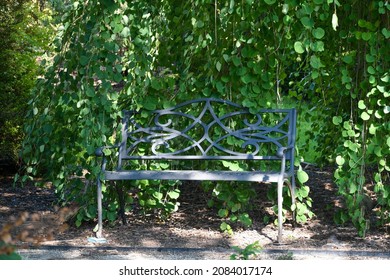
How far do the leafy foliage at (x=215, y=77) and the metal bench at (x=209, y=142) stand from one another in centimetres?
8

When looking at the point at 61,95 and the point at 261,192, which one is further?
the point at 261,192

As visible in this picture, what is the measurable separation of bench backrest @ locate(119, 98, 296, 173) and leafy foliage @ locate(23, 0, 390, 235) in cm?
8

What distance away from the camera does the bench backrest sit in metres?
4.11

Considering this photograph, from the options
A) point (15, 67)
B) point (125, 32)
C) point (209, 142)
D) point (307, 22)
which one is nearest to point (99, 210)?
point (209, 142)

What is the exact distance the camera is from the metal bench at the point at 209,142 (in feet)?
13.0

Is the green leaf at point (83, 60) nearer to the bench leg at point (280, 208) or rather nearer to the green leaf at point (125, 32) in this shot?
the green leaf at point (125, 32)

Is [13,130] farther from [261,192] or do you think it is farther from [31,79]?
[261,192]

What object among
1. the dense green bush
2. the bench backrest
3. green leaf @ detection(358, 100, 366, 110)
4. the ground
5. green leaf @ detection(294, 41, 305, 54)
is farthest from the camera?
the dense green bush

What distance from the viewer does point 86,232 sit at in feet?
13.6

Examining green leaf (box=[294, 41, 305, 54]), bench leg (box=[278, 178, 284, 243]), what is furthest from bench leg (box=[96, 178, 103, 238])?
green leaf (box=[294, 41, 305, 54])

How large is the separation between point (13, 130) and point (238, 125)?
2.39 metres

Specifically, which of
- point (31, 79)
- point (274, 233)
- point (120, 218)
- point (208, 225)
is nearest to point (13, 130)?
point (31, 79)

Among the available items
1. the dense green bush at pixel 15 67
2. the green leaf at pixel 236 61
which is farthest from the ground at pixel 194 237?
the green leaf at pixel 236 61

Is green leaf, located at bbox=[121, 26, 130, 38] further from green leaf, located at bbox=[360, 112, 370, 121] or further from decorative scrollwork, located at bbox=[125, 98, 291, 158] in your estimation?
green leaf, located at bbox=[360, 112, 370, 121]
